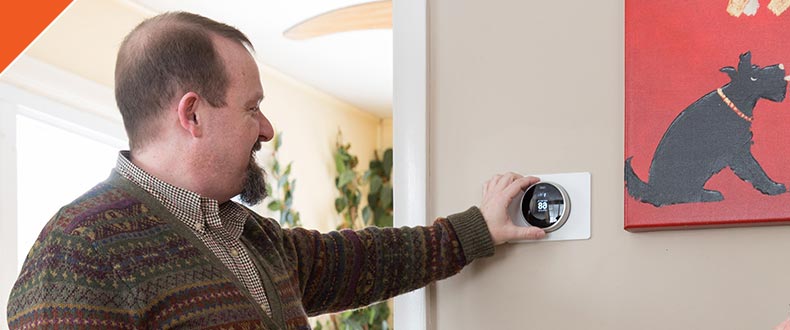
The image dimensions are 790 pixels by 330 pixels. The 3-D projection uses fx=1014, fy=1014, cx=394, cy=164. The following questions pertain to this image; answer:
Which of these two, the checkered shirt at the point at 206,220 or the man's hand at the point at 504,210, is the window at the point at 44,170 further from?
the man's hand at the point at 504,210

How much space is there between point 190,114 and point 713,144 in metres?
0.68

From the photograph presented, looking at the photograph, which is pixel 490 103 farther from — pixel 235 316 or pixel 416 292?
pixel 235 316

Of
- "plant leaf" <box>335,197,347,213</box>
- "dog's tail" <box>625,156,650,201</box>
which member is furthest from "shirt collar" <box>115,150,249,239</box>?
"plant leaf" <box>335,197,347,213</box>

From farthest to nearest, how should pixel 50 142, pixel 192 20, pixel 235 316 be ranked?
1. pixel 50 142
2. pixel 192 20
3. pixel 235 316

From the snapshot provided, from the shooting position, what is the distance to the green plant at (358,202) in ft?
17.4

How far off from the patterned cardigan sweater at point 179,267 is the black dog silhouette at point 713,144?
0.89 ft

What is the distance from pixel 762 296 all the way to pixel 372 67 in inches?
139

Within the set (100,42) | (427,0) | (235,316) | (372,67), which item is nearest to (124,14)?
(100,42)

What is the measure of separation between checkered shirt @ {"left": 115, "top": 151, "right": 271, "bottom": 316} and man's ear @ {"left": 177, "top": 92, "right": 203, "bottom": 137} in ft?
0.26

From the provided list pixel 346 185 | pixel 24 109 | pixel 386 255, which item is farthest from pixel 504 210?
pixel 346 185

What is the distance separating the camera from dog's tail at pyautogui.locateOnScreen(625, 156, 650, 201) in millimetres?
1355

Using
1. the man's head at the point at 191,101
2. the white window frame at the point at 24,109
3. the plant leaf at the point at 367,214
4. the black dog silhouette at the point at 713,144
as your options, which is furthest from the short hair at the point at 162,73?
the plant leaf at the point at 367,214

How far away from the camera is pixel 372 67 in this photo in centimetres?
473

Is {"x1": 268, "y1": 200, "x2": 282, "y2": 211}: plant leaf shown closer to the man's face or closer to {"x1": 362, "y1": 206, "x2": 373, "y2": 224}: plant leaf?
{"x1": 362, "y1": 206, "x2": 373, "y2": 224}: plant leaf
